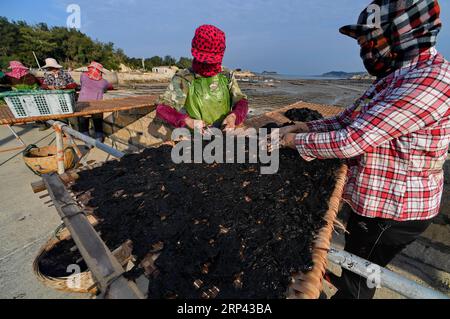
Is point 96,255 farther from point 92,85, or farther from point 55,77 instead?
point 55,77

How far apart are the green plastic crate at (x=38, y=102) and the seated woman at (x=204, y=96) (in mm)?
2219

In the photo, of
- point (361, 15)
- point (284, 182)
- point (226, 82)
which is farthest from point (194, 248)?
point (226, 82)

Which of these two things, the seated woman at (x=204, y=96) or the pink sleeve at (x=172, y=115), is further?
the pink sleeve at (x=172, y=115)

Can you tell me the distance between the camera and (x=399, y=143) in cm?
100

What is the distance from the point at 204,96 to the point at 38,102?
2.67 m

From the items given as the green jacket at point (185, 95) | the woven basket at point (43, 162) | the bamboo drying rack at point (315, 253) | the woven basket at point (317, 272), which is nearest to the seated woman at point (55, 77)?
the woven basket at point (43, 162)

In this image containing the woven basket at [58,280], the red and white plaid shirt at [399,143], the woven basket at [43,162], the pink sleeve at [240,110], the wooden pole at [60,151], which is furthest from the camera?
the woven basket at [43,162]

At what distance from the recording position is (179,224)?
972mm

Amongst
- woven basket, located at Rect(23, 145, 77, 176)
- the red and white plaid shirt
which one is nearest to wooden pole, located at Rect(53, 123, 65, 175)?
woven basket, located at Rect(23, 145, 77, 176)

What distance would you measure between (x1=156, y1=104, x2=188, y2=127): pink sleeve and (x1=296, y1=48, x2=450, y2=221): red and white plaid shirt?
3.55 ft

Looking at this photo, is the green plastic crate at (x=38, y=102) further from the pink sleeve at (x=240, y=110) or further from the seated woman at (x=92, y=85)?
the pink sleeve at (x=240, y=110)

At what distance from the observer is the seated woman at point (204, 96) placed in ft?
5.81

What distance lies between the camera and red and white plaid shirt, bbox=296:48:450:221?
0.83 metres
